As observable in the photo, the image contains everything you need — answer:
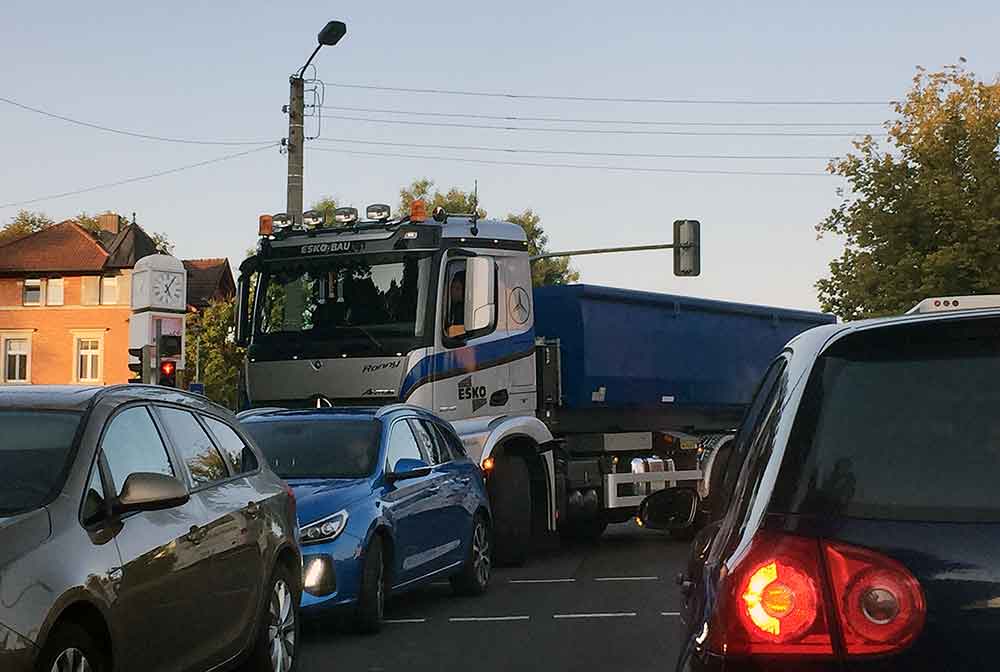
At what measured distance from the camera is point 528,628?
442 inches

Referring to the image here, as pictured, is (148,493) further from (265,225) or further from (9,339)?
(9,339)

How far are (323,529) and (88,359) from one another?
7396cm

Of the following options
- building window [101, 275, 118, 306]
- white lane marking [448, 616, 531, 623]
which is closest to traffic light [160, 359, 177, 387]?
white lane marking [448, 616, 531, 623]

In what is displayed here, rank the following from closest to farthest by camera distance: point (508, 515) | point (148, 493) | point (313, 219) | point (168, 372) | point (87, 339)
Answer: point (148, 493) → point (508, 515) → point (313, 219) → point (168, 372) → point (87, 339)

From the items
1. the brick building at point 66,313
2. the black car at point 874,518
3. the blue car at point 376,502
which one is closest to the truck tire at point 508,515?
the blue car at point 376,502

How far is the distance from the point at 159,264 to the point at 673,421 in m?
11.6

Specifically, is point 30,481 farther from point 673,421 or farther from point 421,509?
point 673,421

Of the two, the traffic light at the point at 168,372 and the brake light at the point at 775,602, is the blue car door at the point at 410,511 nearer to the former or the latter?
the brake light at the point at 775,602

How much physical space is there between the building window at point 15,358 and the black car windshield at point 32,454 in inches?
3098

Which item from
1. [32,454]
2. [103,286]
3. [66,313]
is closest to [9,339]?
[66,313]

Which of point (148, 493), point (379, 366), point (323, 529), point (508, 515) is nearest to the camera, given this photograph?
point (148, 493)

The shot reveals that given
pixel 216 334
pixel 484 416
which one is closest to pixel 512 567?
pixel 484 416

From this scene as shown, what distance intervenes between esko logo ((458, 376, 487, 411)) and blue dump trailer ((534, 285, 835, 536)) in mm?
1282

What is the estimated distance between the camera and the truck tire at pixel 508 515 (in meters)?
16.3
